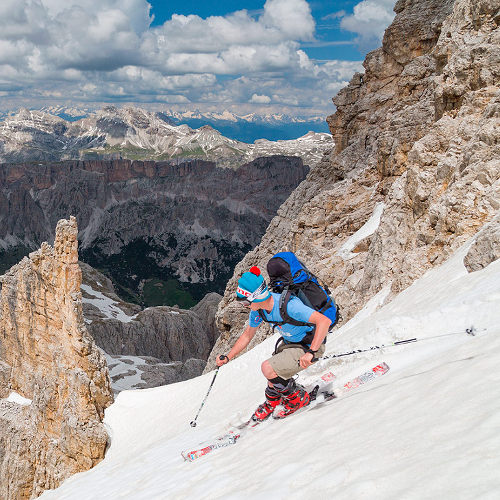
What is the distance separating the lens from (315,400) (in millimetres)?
7129

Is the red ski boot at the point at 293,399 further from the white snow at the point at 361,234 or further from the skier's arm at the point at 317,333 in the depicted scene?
the white snow at the point at 361,234

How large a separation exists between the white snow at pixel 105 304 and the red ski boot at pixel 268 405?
66651 millimetres

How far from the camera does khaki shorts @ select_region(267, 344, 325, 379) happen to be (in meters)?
6.64

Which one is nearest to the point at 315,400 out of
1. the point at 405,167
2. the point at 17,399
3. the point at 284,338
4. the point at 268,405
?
the point at 268,405

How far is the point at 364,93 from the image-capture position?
3953 centimetres

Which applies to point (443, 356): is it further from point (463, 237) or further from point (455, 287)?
point (463, 237)

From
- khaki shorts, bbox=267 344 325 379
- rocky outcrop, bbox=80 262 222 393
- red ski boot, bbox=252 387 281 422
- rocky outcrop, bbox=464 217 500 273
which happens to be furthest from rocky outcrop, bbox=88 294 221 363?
khaki shorts, bbox=267 344 325 379

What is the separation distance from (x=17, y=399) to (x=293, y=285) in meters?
32.2

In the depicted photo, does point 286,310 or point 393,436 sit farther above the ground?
point 286,310

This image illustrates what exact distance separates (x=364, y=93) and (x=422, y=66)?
933cm

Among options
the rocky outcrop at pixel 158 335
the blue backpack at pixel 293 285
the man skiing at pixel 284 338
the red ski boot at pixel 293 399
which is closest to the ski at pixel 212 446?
the man skiing at pixel 284 338

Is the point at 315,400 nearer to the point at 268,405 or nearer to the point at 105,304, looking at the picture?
the point at 268,405

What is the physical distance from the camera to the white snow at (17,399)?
30916 millimetres

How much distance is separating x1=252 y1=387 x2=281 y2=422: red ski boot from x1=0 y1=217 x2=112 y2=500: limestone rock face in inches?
547
